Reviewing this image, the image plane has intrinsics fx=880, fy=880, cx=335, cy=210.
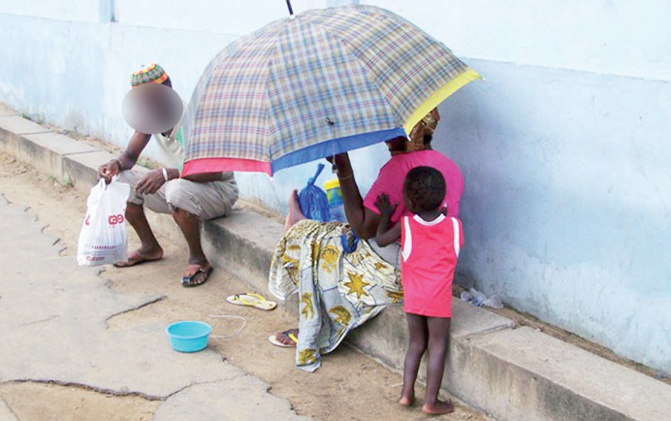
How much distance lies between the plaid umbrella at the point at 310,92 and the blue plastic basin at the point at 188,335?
972mm

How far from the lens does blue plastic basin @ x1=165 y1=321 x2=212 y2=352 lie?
4.07 metres

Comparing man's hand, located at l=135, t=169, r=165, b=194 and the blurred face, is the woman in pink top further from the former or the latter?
man's hand, located at l=135, t=169, r=165, b=194

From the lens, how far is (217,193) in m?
5.09

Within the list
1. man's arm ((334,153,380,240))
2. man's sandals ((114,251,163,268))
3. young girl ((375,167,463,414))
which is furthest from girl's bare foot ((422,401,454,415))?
man's sandals ((114,251,163,268))

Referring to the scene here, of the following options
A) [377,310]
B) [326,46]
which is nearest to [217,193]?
[377,310]

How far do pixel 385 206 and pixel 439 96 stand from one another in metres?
0.51

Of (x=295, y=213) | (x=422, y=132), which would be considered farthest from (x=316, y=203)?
(x=422, y=132)

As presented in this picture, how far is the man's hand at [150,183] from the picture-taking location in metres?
4.89

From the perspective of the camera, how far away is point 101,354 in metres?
Result: 4.07

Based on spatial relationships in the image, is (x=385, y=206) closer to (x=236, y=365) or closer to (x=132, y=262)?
(x=236, y=365)

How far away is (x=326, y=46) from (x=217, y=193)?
1.87m

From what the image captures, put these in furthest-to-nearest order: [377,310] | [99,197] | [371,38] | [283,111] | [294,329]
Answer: [99,197], [294,329], [377,310], [371,38], [283,111]

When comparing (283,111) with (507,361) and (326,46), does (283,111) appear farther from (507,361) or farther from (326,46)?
(507,361)

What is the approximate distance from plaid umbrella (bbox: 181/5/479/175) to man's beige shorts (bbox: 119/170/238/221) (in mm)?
1331
